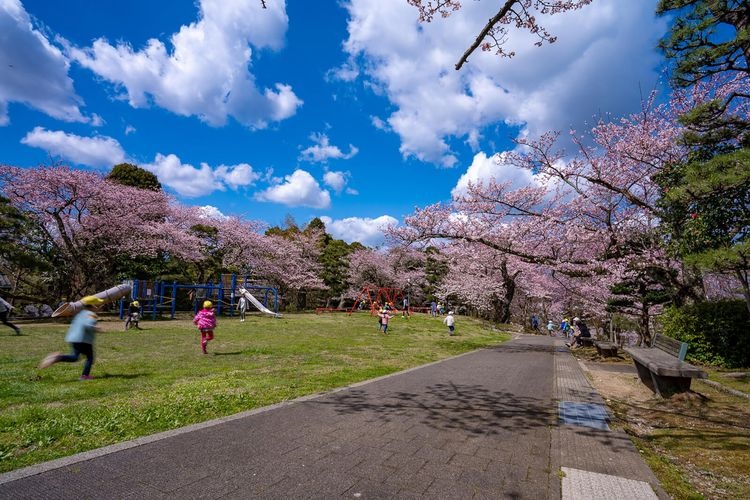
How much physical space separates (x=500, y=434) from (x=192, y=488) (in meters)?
3.29

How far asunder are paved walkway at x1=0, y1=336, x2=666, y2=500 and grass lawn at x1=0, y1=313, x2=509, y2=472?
0.51 m

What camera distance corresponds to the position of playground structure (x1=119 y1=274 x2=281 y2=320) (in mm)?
19938

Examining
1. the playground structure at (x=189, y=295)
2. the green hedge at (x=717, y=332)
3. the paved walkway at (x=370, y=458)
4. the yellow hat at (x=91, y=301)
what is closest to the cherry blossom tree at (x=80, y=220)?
the playground structure at (x=189, y=295)

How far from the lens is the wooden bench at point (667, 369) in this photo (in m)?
5.77

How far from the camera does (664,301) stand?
14.8m

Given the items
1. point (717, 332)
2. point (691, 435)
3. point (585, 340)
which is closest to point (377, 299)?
point (585, 340)

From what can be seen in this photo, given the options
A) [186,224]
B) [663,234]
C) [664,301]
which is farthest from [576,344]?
[186,224]

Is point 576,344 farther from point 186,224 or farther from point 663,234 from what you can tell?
point 186,224

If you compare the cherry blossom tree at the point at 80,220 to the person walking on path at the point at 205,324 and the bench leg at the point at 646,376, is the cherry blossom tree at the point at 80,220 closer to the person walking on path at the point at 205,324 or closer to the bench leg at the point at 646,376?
the person walking on path at the point at 205,324

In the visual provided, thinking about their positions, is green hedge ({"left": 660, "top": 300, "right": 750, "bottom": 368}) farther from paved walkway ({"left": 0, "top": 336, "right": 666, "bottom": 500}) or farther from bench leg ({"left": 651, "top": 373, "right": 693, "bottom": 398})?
paved walkway ({"left": 0, "top": 336, "right": 666, "bottom": 500})

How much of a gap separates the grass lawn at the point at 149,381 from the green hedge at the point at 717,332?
6.48m

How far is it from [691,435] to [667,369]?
1.22 metres

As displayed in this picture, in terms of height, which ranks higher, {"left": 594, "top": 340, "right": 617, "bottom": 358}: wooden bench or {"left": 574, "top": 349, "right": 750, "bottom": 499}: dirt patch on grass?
{"left": 594, "top": 340, "right": 617, "bottom": 358}: wooden bench

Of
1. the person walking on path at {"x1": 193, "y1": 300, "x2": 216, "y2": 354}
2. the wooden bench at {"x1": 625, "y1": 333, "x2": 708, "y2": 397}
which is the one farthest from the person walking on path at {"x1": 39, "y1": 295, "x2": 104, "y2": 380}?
the wooden bench at {"x1": 625, "y1": 333, "x2": 708, "y2": 397}
